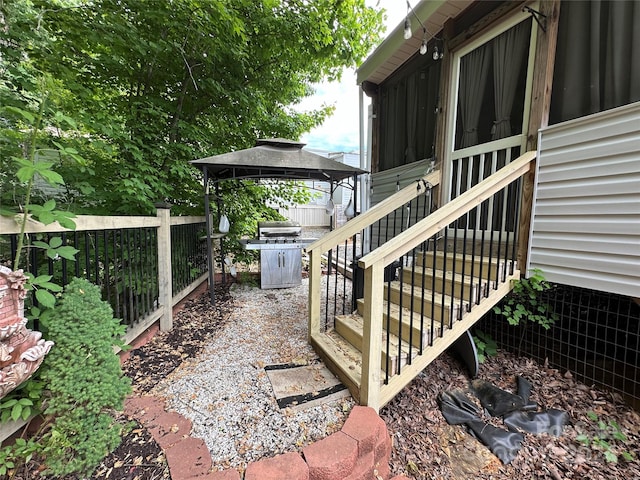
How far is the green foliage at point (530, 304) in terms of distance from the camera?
7.41 feet

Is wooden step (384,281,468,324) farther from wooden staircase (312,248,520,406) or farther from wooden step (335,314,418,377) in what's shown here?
wooden step (335,314,418,377)

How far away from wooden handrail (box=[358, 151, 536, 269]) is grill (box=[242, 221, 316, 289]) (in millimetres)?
3038

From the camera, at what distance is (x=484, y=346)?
9.38 ft

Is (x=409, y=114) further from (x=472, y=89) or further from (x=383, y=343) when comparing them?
(x=383, y=343)

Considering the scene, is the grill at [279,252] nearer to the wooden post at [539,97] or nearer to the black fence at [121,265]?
the black fence at [121,265]

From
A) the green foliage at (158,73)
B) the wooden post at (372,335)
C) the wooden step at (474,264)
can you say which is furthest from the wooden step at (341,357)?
the green foliage at (158,73)

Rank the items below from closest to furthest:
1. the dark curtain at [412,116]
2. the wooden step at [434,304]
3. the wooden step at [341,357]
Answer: the wooden step at [341,357], the wooden step at [434,304], the dark curtain at [412,116]

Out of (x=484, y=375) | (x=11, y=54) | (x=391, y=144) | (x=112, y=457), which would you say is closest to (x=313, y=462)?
(x=112, y=457)

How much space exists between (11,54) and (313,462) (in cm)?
376

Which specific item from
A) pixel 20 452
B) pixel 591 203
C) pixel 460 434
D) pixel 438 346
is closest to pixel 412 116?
pixel 591 203

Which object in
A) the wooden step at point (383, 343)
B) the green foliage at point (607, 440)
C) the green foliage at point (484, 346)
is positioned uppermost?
the wooden step at point (383, 343)

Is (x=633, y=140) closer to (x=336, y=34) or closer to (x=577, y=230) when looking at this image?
(x=577, y=230)

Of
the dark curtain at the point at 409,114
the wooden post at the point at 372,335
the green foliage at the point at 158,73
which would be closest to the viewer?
the wooden post at the point at 372,335

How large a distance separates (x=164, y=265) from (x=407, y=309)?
247 centimetres
